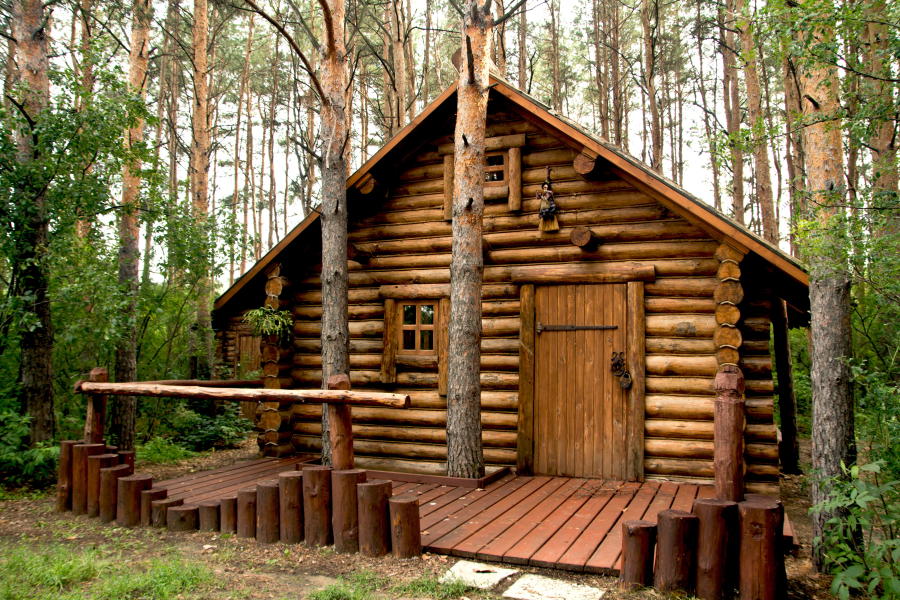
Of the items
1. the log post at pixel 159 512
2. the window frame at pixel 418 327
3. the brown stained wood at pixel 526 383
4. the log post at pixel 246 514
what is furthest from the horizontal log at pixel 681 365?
the log post at pixel 159 512

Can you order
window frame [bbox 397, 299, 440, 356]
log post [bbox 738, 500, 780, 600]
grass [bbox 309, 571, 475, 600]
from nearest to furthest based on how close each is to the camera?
log post [bbox 738, 500, 780, 600] → grass [bbox 309, 571, 475, 600] → window frame [bbox 397, 299, 440, 356]

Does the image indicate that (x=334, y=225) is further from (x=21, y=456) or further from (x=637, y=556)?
(x=637, y=556)

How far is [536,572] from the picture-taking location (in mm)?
4527

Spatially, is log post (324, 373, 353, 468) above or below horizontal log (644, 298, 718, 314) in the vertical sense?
below

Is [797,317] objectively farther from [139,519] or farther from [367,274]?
[139,519]

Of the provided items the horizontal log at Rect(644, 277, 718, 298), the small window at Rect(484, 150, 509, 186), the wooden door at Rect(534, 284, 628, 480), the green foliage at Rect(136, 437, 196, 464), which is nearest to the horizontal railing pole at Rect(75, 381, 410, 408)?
the green foliage at Rect(136, 437, 196, 464)

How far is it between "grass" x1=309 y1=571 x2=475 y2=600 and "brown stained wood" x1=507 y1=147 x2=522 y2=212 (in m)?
5.42

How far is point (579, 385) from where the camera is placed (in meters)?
7.94

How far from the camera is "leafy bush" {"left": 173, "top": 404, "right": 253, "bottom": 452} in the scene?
1132cm

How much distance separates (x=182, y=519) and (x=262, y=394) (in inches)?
58.5

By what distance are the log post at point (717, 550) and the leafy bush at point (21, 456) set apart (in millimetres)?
7746

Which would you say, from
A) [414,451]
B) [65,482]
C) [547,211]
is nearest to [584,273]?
[547,211]

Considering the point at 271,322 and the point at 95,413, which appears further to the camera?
the point at 271,322

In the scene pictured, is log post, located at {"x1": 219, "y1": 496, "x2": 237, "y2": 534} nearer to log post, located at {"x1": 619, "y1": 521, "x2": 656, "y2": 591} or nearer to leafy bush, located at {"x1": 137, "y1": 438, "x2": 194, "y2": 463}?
log post, located at {"x1": 619, "y1": 521, "x2": 656, "y2": 591}
